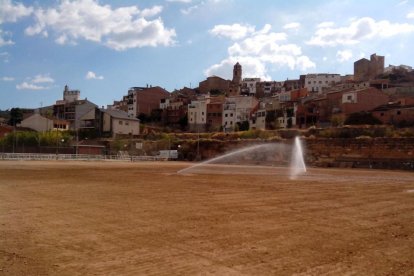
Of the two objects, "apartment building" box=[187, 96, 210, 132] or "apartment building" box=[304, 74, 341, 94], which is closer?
"apartment building" box=[187, 96, 210, 132]

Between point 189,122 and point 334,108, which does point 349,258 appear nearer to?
point 334,108

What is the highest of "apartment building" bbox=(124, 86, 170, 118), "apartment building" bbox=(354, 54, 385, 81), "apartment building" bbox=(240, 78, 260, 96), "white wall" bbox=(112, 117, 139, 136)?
"apartment building" bbox=(354, 54, 385, 81)

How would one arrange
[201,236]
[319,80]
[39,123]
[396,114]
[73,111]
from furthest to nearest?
1. [319,80]
2. [73,111]
3. [39,123]
4. [396,114]
5. [201,236]

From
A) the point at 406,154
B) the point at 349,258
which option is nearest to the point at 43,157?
the point at 406,154

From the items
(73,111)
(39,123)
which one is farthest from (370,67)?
(39,123)

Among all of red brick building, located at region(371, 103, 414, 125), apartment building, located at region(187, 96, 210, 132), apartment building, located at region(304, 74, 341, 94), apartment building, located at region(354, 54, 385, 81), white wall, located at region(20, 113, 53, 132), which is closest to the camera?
red brick building, located at region(371, 103, 414, 125)

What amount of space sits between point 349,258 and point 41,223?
24.3ft

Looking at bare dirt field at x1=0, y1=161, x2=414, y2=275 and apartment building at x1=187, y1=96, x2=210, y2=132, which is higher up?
apartment building at x1=187, y1=96, x2=210, y2=132

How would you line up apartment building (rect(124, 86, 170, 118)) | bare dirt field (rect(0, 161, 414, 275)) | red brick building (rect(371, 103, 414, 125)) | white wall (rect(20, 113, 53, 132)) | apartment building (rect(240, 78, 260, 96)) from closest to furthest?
1. bare dirt field (rect(0, 161, 414, 275))
2. red brick building (rect(371, 103, 414, 125))
3. white wall (rect(20, 113, 53, 132))
4. apartment building (rect(124, 86, 170, 118))
5. apartment building (rect(240, 78, 260, 96))

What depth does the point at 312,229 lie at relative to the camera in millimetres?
11289

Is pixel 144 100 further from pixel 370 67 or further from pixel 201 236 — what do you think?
pixel 201 236

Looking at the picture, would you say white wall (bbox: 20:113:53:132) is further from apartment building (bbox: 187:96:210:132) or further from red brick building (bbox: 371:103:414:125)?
red brick building (bbox: 371:103:414:125)

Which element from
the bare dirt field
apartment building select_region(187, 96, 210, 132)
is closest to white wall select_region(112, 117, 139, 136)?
apartment building select_region(187, 96, 210, 132)

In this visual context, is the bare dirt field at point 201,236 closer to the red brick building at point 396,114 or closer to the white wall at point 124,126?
the red brick building at point 396,114
